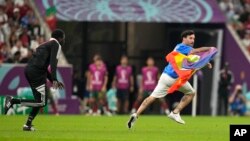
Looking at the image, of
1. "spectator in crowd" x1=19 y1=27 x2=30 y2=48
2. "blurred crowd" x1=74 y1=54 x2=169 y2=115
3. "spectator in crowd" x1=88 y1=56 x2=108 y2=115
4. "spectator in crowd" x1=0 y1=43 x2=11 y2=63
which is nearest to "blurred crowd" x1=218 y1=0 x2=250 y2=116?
"blurred crowd" x1=74 y1=54 x2=169 y2=115

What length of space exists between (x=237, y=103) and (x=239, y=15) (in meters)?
5.08

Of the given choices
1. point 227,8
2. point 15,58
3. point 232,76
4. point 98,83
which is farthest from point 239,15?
point 15,58

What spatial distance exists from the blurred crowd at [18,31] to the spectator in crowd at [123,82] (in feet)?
10.0

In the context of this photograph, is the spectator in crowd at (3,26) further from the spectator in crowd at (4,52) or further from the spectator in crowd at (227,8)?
the spectator in crowd at (227,8)

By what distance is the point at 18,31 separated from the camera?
113 ft

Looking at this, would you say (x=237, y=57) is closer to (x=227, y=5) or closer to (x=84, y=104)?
(x=227, y=5)

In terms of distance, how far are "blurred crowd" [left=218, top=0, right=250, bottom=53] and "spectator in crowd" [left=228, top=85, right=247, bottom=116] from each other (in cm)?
287

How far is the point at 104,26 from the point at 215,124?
15.2m

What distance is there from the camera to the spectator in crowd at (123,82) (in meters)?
35.2

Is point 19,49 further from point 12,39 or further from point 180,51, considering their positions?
point 180,51

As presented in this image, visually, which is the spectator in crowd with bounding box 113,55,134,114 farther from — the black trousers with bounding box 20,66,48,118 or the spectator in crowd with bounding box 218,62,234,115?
the black trousers with bounding box 20,66,48,118

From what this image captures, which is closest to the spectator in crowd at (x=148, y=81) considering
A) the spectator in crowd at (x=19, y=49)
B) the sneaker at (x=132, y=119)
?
the spectator in crowd at (x=19, y=49)

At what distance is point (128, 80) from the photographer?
35250 mm

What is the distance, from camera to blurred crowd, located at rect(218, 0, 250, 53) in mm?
39312
